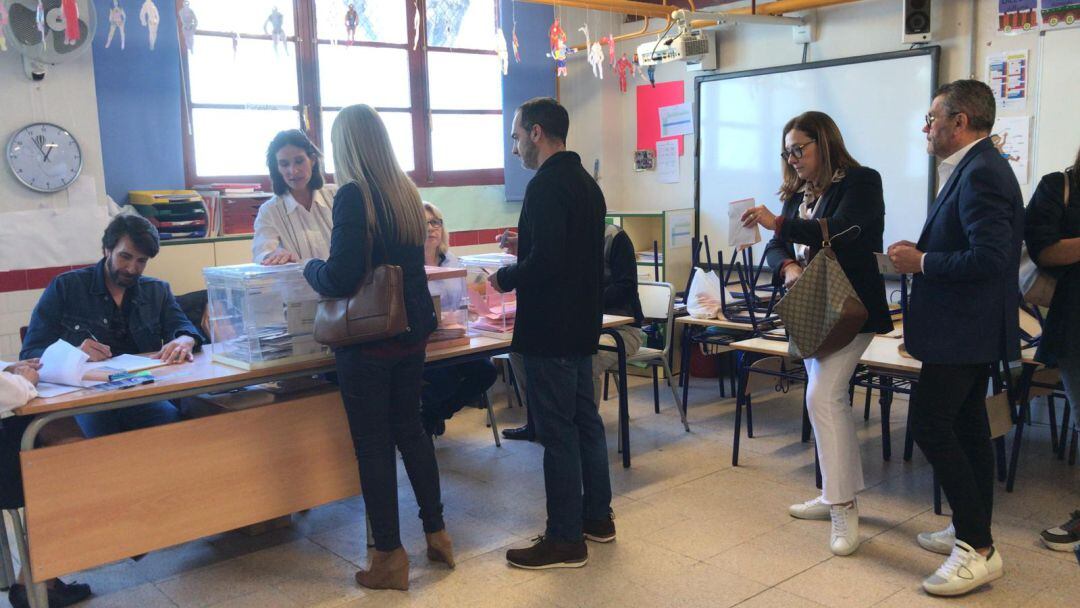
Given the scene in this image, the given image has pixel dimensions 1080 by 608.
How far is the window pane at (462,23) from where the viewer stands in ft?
20.0

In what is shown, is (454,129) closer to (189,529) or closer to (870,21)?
(870,21)

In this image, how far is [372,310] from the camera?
265 cm

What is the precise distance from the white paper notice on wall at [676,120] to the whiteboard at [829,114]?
12 cm

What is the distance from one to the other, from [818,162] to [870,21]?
9.30ft

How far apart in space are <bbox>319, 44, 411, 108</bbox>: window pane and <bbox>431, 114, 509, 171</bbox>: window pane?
338 mm

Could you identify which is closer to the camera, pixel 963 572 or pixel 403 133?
pixel 963 572

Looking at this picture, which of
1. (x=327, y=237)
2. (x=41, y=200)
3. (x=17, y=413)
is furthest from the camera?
(x=41, y=200)

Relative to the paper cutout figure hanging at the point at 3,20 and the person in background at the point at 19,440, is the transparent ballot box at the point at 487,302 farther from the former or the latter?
the paper cutout figure hanging at the point at 3,20

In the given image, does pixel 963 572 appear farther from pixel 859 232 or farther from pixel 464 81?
pixel 464 81

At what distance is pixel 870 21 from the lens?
17.3 feet

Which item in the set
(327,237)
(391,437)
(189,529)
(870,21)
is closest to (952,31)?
(870,21)

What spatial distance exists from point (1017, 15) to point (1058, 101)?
511 mm

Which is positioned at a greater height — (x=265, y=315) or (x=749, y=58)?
(x=749, y=58)

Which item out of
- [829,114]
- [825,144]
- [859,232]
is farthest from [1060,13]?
[859,232]
